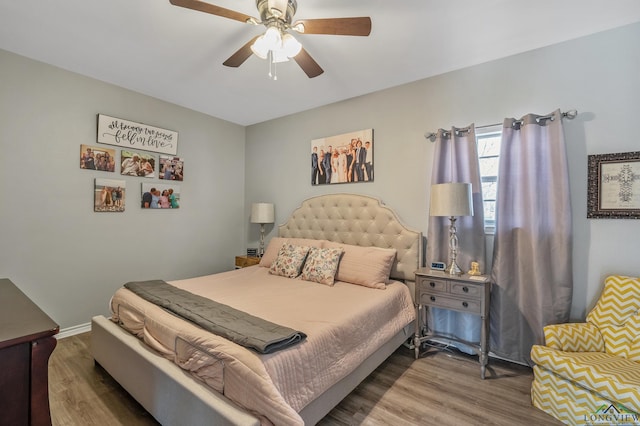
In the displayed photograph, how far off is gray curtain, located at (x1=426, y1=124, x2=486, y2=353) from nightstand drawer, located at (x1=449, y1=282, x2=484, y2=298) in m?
0.37

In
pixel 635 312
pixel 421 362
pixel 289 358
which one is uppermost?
pixel 635 312

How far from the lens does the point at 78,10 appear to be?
2.02 m

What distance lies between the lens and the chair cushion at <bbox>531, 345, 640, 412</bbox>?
5.00ft

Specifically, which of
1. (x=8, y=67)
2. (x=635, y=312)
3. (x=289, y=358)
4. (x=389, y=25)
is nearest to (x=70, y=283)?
(x=8, y=67)

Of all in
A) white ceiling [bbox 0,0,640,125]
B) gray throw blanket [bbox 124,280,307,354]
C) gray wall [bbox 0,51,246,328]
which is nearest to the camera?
gray throw blanket [bbox 124,280,307,354]

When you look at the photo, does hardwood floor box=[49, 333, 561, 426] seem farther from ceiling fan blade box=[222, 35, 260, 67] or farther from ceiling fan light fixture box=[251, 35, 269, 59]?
ceiling fan blade box=[222, 35, 260, 67]

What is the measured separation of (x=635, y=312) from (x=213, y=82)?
159 inches

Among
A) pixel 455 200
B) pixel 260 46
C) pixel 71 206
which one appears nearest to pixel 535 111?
pixel 455 200

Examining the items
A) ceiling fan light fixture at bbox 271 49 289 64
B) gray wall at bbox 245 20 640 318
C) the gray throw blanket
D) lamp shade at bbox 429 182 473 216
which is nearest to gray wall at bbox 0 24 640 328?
gray wall at bbox 245 20 640 318

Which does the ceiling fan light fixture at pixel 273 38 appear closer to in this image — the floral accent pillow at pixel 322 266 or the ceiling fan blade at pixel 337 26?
the ceiling fan blade at pixel 337 26

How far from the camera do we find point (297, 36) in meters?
2.25

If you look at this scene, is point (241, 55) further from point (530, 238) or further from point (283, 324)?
point (530, 238)

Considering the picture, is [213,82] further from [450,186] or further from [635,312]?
[635,312]

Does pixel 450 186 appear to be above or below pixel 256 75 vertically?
below
